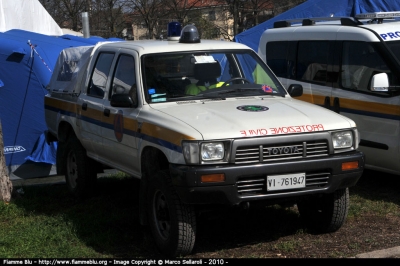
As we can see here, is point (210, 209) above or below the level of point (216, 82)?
below

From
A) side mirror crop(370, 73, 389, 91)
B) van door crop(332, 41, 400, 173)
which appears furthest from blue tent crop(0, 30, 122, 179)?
side mirror crop(370, 73, 389, 91)

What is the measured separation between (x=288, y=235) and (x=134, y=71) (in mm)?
2216

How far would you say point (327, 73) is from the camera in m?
8.06

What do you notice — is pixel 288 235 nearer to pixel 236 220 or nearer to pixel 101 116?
pixel 236 220

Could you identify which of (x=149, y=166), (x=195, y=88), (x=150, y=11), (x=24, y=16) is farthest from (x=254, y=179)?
(x=150, y=11)

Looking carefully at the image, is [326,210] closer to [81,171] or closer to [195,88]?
[195,88]

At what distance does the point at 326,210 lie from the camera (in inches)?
236

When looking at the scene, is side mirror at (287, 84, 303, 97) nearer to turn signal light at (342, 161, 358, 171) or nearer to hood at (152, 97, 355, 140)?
hood at (152, 97, 355, 140)

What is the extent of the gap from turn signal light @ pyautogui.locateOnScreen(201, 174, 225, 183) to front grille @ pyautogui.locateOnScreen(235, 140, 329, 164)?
0.20 meters

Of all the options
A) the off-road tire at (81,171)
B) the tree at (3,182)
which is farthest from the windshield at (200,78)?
the tree at (3,182)

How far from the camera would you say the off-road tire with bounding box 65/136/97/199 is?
7.68 m

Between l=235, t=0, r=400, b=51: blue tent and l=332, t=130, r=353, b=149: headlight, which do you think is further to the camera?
l=235, t=0, r=400, b=51: blue tent

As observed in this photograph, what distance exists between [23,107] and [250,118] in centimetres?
640

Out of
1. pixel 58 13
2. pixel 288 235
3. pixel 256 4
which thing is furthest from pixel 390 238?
pixel 58 13
